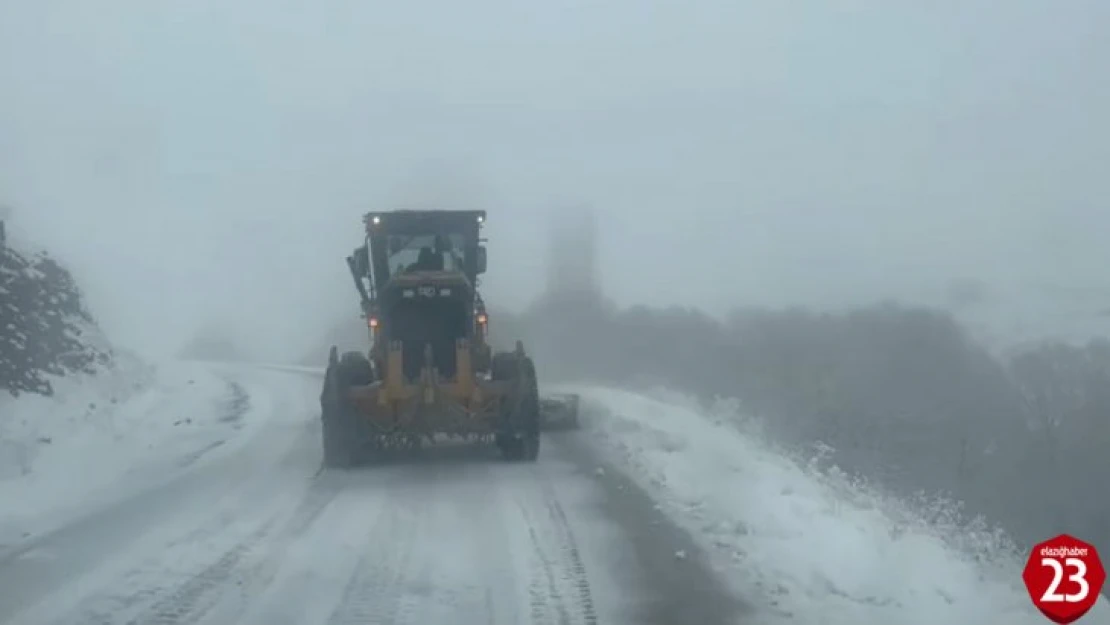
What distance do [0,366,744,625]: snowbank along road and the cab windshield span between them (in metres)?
2.60

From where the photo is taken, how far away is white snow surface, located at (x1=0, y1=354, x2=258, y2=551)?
14516mm

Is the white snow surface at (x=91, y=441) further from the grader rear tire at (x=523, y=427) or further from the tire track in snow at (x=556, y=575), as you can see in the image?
the tire track in snow at (x=556, y=575)

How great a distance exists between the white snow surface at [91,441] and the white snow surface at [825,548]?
5910mm

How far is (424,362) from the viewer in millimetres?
18781

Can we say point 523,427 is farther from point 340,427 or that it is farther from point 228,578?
point 228,578

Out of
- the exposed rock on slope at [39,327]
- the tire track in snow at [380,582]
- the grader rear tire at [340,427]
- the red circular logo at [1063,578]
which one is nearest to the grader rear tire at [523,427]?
the grader rear tire at [340,427]

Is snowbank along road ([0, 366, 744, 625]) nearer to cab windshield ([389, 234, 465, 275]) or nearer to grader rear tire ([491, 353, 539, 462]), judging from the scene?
grader rear tire ([491, 353, 539, 462])

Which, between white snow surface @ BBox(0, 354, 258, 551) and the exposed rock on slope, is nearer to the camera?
white snow surface @ BBox(0, 354, 258, 551)

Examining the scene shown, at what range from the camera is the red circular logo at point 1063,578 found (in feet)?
Result: 17.6

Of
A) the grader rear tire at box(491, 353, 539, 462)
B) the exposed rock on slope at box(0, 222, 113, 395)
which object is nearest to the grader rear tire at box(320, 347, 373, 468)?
the grader rear tire at box(491, 353, 539, 462)

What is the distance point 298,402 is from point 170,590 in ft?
65.7

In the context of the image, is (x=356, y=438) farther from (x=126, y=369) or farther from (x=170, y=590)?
(x=126, y=369)

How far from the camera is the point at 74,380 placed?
25.6 meters

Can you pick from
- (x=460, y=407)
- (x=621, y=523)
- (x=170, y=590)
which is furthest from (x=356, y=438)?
(x=170, y=590)
